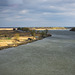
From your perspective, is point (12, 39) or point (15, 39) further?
point (12, 39)

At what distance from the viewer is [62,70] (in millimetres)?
7691

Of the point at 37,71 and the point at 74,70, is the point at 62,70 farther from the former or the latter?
the point at 37,71

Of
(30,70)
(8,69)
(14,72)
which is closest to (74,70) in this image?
(30,70)

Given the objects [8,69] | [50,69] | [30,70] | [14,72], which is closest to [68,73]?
[50,69]

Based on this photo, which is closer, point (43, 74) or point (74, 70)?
point (43, 74)

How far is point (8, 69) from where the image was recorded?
793cm

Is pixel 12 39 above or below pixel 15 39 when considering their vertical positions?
below

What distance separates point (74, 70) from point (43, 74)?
212 centimetres

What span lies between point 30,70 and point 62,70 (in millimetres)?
2035

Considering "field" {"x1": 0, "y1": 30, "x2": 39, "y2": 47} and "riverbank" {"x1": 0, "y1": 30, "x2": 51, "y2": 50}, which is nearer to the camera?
"riverbank" {"x1": 0, "y1": 30, "x2": 51, "y2": 50}

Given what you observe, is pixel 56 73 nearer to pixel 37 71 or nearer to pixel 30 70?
pixel 37 71

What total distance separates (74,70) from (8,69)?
4256 millimetres

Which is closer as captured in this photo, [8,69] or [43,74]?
[43,74]

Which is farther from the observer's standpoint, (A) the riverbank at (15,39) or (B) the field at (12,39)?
(B) the field at (12,39)
